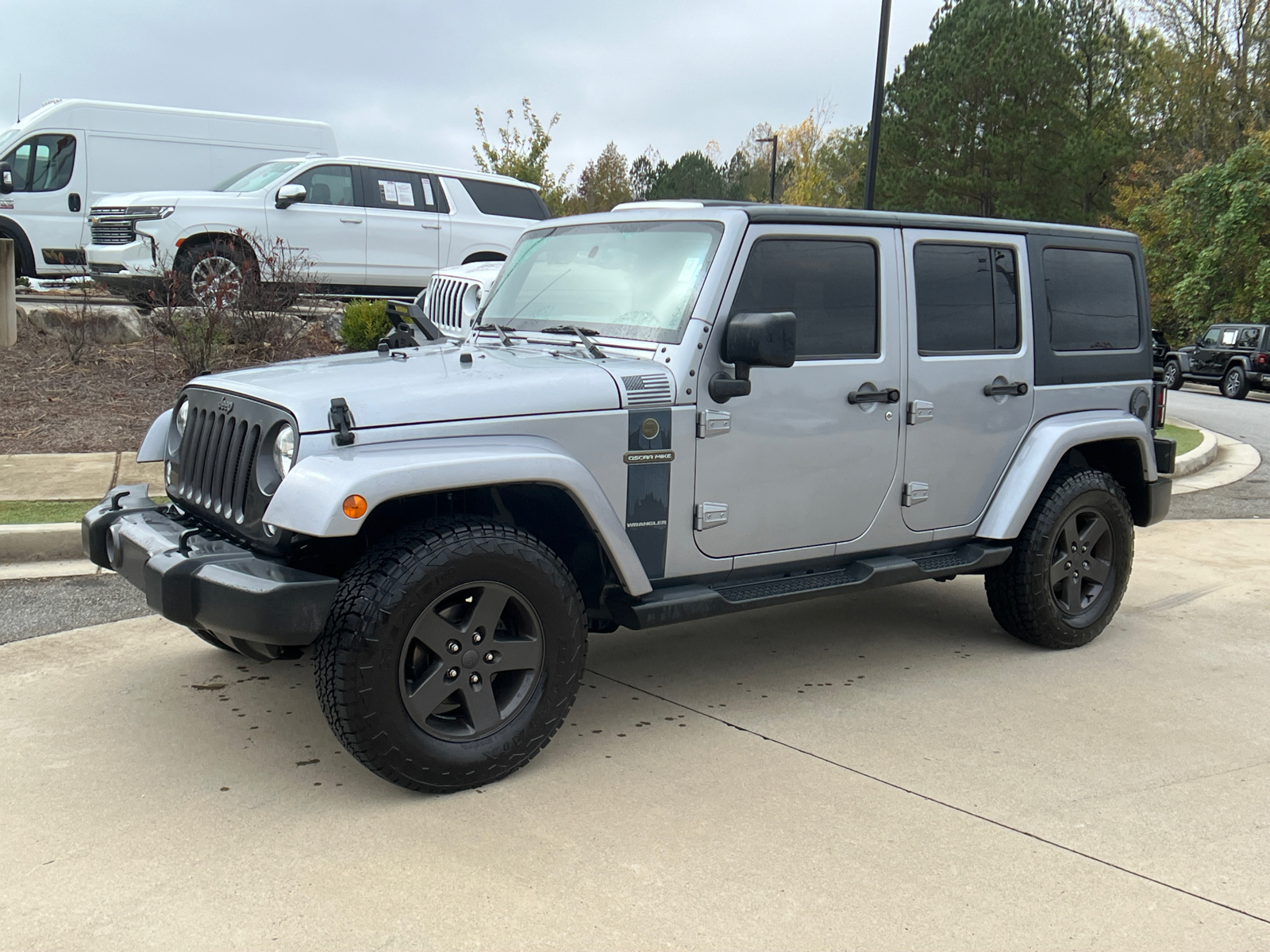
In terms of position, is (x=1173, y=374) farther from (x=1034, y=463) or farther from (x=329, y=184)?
(x=1034, y=463)

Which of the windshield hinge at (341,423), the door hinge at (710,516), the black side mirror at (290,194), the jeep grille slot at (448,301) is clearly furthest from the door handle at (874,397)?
the black side mirror at (290,194)

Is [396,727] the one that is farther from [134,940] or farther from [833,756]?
[833,756]

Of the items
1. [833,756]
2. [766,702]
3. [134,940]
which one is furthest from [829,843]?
[134,940]

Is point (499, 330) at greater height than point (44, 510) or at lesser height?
greater

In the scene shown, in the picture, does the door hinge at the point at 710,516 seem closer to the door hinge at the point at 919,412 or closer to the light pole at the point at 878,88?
the door hinge at the point at 919,412

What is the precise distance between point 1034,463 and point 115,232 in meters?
9.47

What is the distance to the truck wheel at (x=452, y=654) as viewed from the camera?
3238 millimetres

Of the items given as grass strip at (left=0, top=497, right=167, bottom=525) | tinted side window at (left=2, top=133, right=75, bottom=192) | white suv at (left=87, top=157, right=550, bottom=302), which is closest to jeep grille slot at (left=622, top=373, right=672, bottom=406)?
grass strip at (left=0, top=497, right=167, bottom=525)

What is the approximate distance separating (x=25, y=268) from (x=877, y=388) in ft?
42.0

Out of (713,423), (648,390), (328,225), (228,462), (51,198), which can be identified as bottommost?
(228,462)

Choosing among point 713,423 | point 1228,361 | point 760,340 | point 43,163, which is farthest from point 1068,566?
point 1228,361

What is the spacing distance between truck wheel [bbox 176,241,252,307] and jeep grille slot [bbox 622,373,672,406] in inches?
281

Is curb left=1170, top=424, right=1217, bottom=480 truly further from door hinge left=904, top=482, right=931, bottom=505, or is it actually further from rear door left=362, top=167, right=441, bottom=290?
rear door left=362, top=167, right=441, bottom=290

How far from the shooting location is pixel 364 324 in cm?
1040
